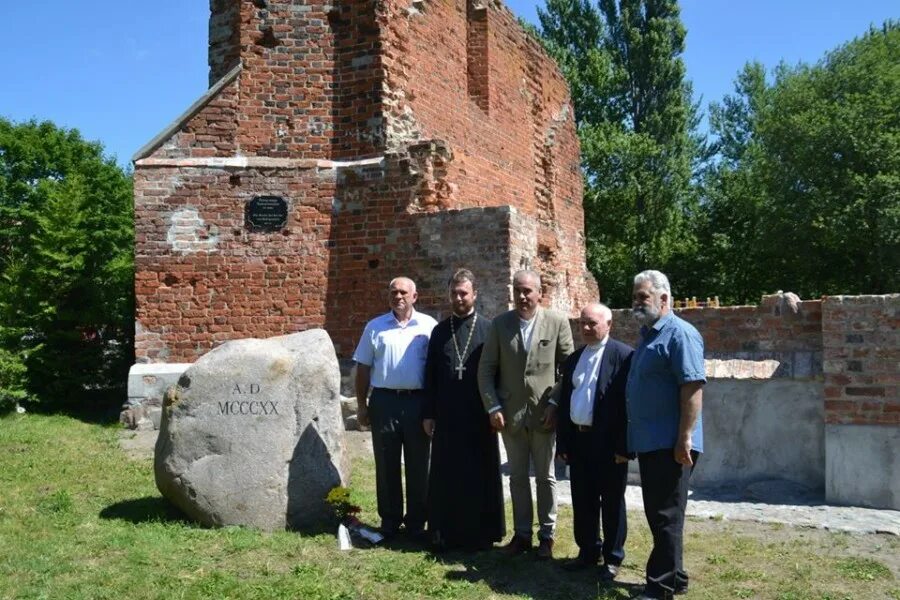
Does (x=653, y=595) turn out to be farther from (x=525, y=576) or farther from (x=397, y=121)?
(x=397, y=121)

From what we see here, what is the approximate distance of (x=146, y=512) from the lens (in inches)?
242

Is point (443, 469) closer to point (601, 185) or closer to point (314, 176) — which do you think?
point (314, 176)

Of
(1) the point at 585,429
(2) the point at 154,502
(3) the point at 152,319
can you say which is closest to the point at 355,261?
(3) the point at 152,319

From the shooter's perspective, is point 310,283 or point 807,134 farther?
point 807,134

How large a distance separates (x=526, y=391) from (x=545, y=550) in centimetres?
105

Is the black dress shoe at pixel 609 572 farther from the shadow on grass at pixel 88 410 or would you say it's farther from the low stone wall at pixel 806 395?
the shadow on grass at pixel 88 410

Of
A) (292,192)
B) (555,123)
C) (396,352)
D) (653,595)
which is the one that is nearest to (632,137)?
(555,123)

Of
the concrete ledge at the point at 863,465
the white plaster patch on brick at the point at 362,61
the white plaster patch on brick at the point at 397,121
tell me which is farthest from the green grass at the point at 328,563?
the white plaster patch on brick at the point at 362,61

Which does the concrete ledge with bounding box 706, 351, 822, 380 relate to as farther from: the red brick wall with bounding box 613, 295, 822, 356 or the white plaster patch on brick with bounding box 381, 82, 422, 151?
the white plaster patch on brick with bounding box 381, 82, 422, 151

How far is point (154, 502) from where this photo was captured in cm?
646

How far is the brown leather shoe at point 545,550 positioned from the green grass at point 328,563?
0.07m

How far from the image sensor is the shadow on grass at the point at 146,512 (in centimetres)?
592

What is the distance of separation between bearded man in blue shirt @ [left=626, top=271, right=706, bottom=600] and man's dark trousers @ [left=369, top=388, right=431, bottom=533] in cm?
172

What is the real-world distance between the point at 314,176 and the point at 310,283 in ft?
4.66
